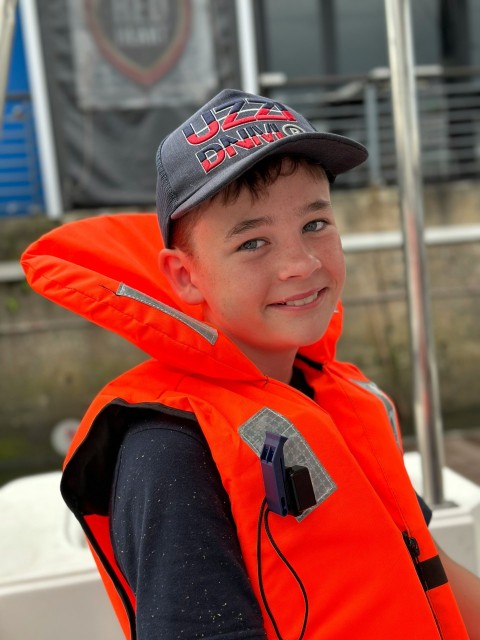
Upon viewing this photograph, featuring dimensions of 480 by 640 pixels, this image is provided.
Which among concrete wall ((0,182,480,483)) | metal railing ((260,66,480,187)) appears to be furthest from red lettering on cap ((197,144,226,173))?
metal railing ((260,66,480,187))

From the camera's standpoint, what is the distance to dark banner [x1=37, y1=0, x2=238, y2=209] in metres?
5.87

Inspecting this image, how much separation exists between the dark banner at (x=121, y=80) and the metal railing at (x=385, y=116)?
907 mm

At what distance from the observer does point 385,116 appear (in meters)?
6.89

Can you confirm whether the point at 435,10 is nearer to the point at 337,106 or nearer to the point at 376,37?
the point at 376,37

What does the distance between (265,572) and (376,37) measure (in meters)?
7.45

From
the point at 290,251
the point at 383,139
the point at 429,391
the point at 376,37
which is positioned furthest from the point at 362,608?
the point at 376,37

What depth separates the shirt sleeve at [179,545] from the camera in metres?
0.82

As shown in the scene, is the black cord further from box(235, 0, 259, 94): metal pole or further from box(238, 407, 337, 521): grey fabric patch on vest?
box(235, 0, 259, 94): metal pole

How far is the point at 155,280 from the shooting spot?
1.16 metres

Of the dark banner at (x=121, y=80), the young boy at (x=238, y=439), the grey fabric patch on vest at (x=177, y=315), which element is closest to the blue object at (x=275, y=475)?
the young boy at (x=238, y=439)

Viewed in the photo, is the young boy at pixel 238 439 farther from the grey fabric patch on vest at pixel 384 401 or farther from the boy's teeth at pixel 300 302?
the grey fabric patch on vest at pixel 384 401

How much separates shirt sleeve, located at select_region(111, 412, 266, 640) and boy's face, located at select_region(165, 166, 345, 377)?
0.63ft

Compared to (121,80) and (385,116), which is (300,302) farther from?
(385,116)

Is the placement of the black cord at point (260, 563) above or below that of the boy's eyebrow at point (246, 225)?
below
